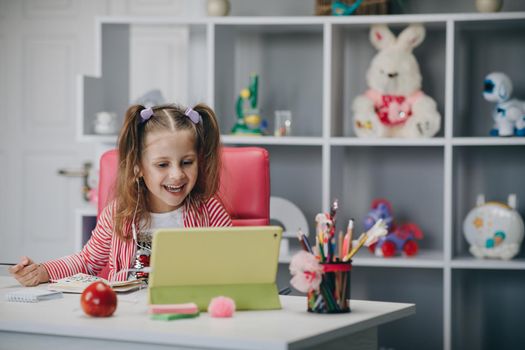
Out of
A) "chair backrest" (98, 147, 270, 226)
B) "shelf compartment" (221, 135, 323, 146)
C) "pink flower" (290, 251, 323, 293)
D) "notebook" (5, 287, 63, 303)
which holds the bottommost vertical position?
"notebook" (5, 287, 63, 303)

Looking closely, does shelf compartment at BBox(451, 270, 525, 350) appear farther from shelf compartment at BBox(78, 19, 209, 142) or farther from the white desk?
the white desk

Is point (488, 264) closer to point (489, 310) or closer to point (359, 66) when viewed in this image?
point (489, 310)

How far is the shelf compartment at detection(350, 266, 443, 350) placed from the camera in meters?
3.52

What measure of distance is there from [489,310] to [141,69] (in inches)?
73.3

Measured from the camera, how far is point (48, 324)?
1460mm

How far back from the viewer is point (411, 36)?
329 cm

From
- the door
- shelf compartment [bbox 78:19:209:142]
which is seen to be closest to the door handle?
the door

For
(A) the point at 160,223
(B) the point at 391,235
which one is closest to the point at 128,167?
(A) the point at 160,223

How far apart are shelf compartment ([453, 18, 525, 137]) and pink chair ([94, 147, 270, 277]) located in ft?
4.40

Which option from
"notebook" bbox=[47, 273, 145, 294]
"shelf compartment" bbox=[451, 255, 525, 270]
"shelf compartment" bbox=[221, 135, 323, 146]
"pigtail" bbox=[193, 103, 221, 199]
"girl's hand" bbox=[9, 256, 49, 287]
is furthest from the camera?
"shelf compartment" bbox=[221, 135, 323, 146]

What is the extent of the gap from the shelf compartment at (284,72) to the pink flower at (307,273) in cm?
199

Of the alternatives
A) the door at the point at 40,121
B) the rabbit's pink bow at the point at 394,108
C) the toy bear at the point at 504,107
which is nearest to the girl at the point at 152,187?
the rabbit's pink bow at the point at 394,108

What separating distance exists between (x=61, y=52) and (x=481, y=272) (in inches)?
85.5

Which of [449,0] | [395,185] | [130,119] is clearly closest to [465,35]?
[449,0]
